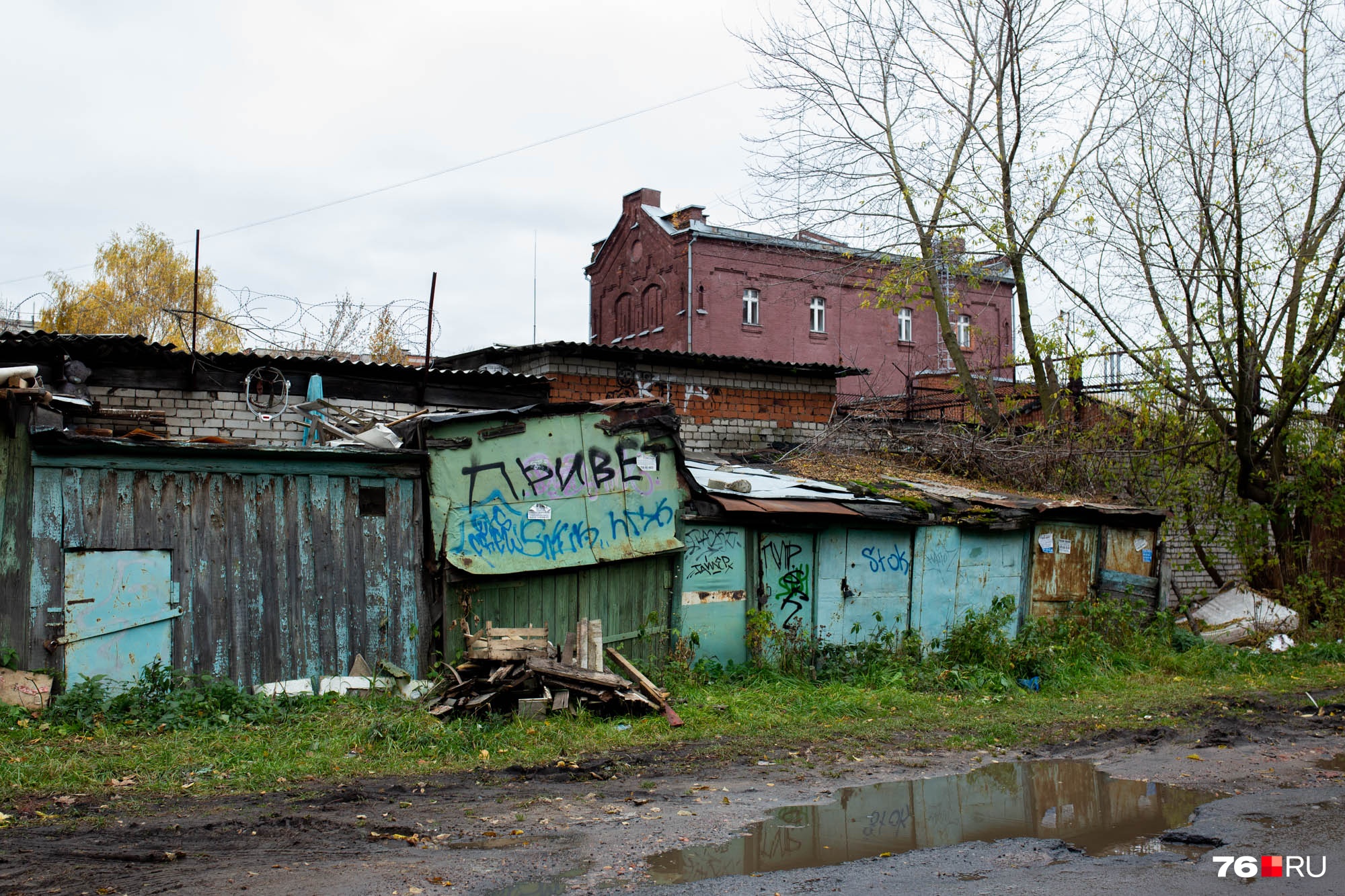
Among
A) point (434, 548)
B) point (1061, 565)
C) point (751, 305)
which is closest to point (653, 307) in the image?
point (751, 305)

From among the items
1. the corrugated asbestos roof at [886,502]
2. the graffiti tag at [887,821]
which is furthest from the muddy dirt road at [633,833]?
the corrugated asbestos roof at [886,502]

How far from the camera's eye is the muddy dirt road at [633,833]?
464 cm

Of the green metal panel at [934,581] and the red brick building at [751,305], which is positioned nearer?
the green metal panel at [934,581]

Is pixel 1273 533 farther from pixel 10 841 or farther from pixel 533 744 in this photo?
pixel 10 841

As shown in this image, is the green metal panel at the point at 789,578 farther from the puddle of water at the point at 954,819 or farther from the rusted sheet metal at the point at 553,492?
the puddle of water at the point at 954,819

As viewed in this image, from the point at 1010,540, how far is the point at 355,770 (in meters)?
9.31

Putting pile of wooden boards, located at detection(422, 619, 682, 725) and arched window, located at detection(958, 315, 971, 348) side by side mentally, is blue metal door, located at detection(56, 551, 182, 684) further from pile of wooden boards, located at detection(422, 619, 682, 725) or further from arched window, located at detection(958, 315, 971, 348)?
arched window, located at detection(958, 315, 971, 348)

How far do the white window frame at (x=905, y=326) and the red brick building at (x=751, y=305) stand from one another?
42 mm

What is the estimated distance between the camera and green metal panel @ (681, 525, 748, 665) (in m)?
10.7

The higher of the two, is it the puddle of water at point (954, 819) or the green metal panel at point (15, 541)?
the green metal panel at point (15, 541)

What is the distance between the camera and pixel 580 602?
10.0 m

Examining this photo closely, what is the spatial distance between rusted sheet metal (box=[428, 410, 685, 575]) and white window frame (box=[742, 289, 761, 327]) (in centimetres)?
2288

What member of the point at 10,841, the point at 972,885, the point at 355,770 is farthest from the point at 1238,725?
the point at 10,841

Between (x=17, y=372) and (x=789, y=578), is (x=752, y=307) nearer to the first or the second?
(x=789, y=578)
